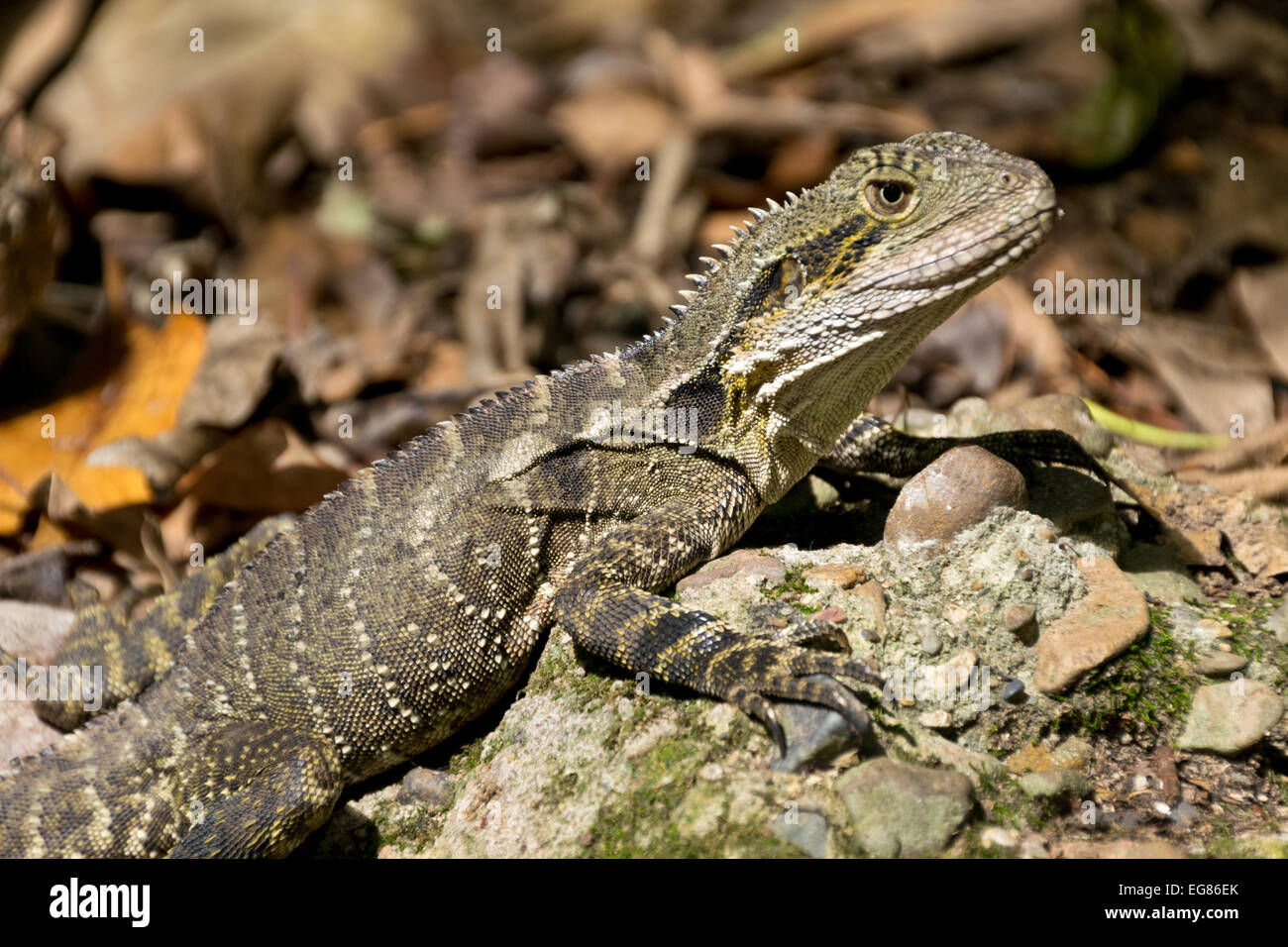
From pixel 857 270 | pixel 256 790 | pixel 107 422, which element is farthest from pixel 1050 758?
pixel 107 422

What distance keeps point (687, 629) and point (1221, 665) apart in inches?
91.8

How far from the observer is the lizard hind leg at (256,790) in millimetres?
5004

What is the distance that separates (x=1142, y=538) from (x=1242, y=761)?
4.64ft

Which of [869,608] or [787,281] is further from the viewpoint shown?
[787,281]

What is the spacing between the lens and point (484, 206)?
468 inches

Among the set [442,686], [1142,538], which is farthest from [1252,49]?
[442,686]

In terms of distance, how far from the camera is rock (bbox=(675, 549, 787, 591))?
5.21 m

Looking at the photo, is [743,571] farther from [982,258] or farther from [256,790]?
[256,790]

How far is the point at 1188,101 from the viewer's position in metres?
10.3

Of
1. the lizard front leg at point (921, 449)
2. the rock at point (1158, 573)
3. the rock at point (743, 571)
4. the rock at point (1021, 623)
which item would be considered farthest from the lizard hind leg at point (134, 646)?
the rock at point (1158, 573)

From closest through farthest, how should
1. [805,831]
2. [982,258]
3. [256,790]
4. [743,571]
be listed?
[805,831] → [982,258] → [256,790] → [743,571]

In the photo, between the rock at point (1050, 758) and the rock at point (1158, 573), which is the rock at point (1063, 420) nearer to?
the rock at point (1158, 573)

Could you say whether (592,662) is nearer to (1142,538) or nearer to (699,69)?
(1142,538)

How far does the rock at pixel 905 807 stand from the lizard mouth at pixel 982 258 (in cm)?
216
